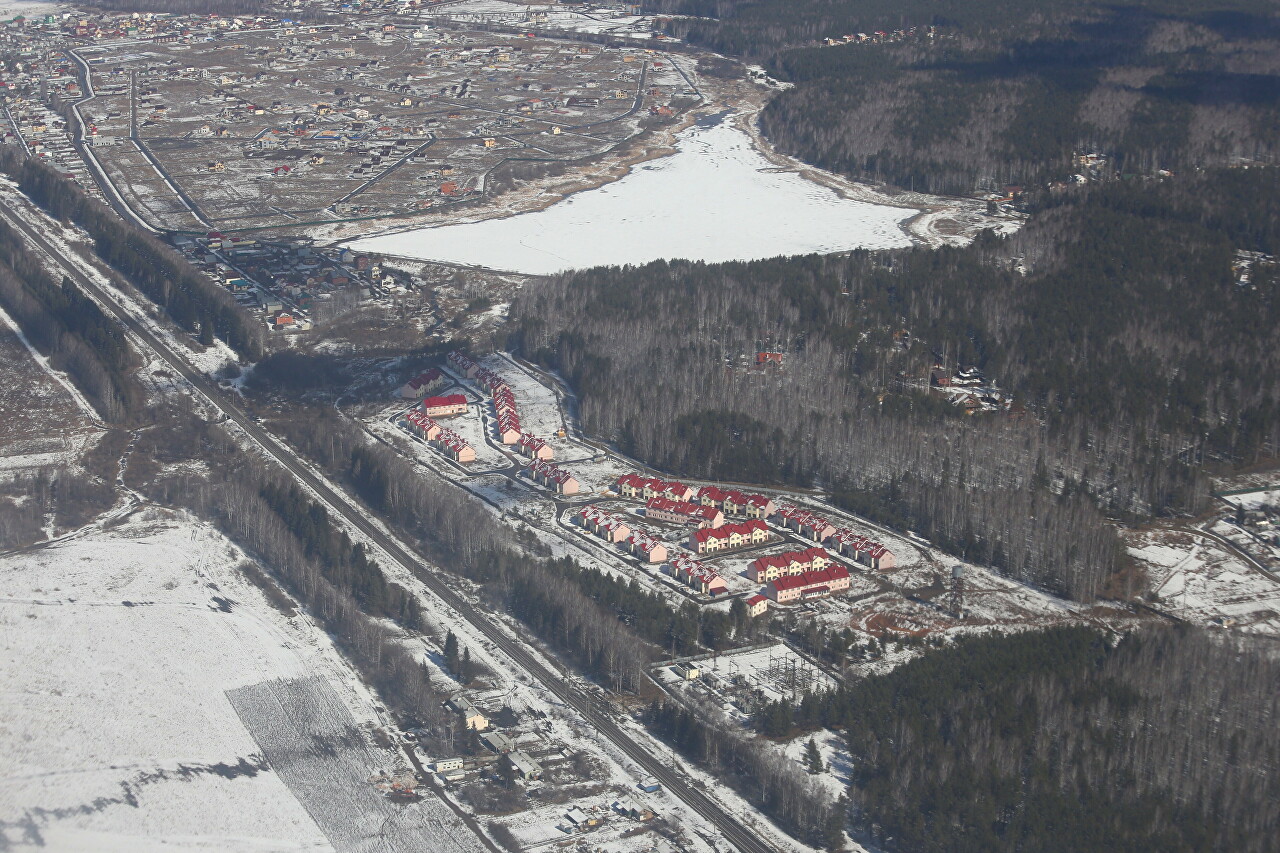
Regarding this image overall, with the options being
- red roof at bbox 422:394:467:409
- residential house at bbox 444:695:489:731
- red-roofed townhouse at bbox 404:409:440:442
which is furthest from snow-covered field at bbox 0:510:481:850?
red roof at bbox 422:394:467:409

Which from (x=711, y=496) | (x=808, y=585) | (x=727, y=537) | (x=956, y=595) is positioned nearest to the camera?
(x=956, y=595)

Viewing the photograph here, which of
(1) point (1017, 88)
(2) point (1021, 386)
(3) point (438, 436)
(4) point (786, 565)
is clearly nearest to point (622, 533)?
(4) point (786, 565)

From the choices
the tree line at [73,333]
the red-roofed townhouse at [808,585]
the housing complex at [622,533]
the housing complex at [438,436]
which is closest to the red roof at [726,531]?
the housing complex at [622,533]

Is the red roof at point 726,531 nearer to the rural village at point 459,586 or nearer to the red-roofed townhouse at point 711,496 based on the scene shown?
the rural village at point 459,586

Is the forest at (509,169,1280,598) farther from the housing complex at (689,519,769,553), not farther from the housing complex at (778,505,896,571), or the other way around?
the housing complex at (689,519,769,553)

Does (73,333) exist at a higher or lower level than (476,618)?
higher

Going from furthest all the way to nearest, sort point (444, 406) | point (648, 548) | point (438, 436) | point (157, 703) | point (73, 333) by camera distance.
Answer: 1. point (73, 333)
2. point (444, 406)
3. point (438, 436)
4. point (648, 548)
5. point (157, 703)

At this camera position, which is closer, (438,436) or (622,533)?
(622,533)

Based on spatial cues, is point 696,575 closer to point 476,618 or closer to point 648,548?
point 648,548
